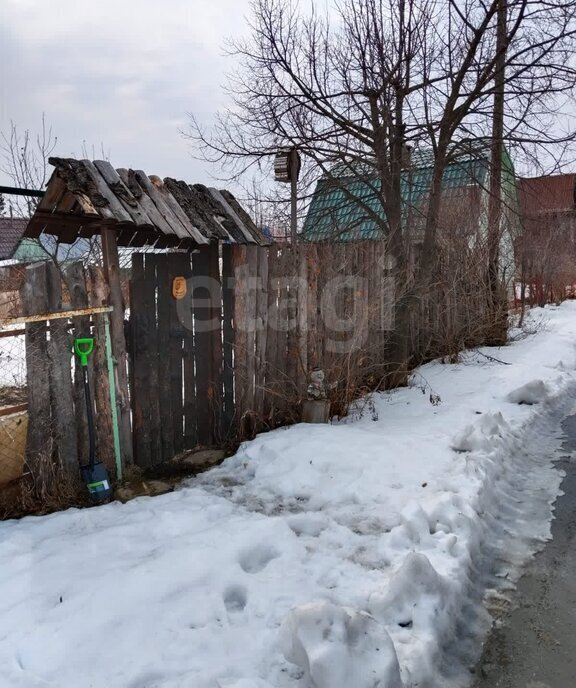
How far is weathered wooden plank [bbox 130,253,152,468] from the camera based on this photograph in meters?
4.50

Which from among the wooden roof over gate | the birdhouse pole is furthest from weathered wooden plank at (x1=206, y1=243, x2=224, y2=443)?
the birdhouse pole

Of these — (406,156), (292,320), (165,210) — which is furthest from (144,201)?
(406,156)

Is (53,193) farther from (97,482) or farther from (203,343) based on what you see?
(97,482)

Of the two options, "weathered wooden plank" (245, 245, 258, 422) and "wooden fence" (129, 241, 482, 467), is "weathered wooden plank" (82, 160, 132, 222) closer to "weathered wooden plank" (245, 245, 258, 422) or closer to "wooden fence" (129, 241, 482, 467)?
"wooden fence" (129, 241, 482, 467)

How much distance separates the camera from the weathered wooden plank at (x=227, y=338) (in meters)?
5.18

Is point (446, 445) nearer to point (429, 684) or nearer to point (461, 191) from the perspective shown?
point (429, 684)

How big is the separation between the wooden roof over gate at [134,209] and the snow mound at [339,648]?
9.72 feet

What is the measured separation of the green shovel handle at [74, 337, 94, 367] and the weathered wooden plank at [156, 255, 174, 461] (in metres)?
0.78

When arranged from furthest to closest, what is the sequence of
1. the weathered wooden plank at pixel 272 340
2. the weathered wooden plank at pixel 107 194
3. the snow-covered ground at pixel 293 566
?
1. the weathered wooden plank at pixel 272 340
2. the weathered wooden plank at pixel 107 194
3. the snow-covered ground at pixel 293 566

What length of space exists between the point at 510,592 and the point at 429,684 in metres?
0.97

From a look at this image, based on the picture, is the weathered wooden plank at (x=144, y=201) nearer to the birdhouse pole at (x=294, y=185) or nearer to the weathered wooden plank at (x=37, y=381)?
the weathered wooden plank at (x=37, y=381)

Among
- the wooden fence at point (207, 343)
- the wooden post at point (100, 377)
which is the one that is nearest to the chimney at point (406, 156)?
the wooden fence at point (207, 343)

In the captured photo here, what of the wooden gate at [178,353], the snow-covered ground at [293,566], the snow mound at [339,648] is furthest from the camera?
the wooden gate at [178,353]

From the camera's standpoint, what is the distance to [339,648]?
2.23 m
